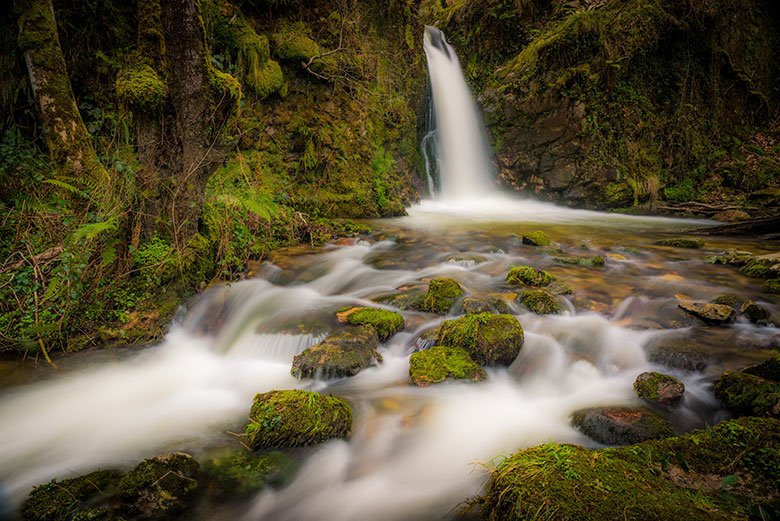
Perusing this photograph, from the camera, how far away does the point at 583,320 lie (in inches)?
181

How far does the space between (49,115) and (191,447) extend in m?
3.69

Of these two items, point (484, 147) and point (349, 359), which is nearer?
point (349, 359)

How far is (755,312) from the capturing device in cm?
441

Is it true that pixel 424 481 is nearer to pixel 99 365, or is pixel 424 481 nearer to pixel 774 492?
pixel 774 492

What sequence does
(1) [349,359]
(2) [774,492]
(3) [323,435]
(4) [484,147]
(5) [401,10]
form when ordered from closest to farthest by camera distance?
1. (2) [774,492]
2. (3) [323,435]
3. (1) [349,359]
4. (5) [401,10]
5. (4) [484,147]

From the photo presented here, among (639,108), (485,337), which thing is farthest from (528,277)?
(639,108)

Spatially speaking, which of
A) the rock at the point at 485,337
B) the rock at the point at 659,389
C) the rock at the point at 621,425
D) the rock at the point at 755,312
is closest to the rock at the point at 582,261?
the rock at the point at 755,312

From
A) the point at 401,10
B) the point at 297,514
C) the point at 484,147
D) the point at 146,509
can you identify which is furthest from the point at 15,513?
the point at 484,147

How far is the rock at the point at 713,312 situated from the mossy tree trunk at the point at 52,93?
6.61 meters

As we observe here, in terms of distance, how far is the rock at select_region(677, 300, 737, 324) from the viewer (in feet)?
14.3

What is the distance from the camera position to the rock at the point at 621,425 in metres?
2.76

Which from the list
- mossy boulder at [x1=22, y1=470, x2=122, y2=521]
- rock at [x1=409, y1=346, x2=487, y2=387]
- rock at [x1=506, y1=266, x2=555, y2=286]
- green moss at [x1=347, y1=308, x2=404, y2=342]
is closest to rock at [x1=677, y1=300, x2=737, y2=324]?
rock at [x1=506, y1=266, x2=555, y2=286]

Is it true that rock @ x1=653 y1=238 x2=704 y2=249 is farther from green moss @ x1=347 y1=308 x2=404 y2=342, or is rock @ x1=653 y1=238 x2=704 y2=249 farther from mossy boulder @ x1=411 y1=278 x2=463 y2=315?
green moss @ x1=347 y1=308 x2=404 y2=342

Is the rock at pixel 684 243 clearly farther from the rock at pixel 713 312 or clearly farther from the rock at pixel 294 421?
the rock at pixel 294 421
